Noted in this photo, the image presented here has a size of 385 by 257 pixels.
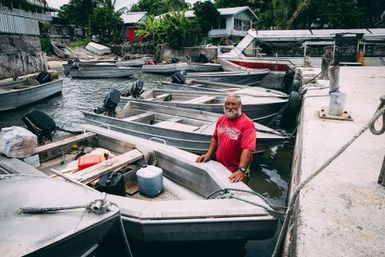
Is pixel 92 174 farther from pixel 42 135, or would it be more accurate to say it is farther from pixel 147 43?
pixel 147 43

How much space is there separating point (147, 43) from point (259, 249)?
35249 millimetres

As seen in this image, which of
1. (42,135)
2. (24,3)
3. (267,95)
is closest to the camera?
(42,135)

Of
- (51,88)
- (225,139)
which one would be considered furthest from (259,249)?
(51,88)

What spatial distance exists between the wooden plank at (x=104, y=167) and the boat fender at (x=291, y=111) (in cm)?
612

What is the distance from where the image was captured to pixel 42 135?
5691 mm

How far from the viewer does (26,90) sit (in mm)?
13984

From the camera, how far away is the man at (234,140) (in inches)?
160

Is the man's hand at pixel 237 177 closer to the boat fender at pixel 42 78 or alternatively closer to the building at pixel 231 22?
the boat fender at pixel 42 78

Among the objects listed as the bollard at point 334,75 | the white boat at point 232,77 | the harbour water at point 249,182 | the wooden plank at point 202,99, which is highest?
the bollard at point 334,75

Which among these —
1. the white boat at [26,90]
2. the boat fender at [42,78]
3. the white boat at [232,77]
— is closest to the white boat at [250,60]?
the white boat at [232,77]

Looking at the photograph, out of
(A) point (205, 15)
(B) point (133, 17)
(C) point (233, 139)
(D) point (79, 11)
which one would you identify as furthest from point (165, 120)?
(D) point (79, 11)

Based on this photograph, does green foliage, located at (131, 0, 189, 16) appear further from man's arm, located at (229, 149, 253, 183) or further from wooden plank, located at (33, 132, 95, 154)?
man's arm, located at (229, 149, 253, 183)

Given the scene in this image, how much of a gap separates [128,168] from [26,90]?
38.8 feet

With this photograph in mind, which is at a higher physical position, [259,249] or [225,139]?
[225,139]
